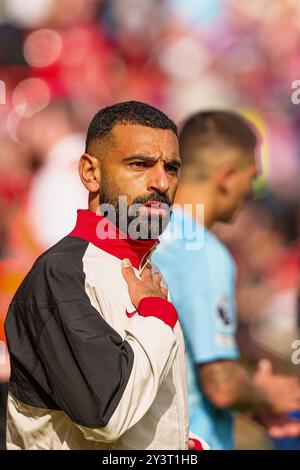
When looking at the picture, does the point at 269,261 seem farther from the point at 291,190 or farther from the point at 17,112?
the point at 17,112

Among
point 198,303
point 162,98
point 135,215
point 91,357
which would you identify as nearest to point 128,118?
point 135,215

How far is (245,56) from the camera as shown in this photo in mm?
3236

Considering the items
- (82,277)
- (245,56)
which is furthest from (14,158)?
(82,277)

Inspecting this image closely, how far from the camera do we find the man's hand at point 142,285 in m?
1.31

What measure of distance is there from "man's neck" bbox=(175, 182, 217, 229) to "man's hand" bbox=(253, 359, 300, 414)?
0.57 m

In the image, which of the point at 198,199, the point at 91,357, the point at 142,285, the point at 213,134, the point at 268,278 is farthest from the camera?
the point at 268,278

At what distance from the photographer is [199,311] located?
2.46 meters

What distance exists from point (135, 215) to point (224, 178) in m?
1.57

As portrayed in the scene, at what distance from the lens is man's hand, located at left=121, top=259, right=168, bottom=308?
1312 mm

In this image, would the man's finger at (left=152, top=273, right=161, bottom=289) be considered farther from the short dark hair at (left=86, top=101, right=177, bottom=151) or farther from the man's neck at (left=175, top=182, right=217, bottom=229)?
the man's neck at (left=175, top=182, right=217, bottom=229)

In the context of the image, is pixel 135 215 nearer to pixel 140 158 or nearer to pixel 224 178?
pixel 140 158

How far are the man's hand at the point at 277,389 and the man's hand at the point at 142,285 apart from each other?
161 cm

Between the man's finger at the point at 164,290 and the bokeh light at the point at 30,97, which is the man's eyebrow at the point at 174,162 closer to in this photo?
the man's finger at the point at 164,290

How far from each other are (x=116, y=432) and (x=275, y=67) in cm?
232
